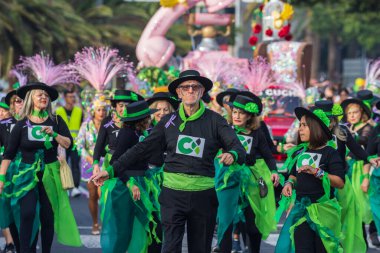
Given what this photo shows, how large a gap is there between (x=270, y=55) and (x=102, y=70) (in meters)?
10.0

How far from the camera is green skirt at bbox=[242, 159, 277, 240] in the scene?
11133mm

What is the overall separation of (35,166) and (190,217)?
244cm

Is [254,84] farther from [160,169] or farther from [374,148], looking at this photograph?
[160,169]

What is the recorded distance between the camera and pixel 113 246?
1023 centimetres

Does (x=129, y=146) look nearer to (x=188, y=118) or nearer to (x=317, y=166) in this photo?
(x=188, y=118)

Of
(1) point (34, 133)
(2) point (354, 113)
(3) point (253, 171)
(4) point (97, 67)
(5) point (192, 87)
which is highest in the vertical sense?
(4) point (97, 67)

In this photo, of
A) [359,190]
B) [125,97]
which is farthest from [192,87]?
[359,190]

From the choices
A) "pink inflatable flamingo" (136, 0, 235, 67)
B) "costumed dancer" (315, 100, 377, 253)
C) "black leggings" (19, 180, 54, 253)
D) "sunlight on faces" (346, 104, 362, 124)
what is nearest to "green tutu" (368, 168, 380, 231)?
"sunlight on faces" (346, 104, 362, 124)

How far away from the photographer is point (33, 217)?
33.8 feet

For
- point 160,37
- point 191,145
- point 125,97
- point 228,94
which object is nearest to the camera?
point 191,145

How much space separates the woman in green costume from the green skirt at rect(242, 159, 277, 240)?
1.92 metres

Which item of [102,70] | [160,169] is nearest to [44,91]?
[160,169]

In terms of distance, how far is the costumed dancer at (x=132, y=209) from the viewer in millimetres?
10125

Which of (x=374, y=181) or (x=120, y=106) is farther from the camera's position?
(x=374, y=181)
